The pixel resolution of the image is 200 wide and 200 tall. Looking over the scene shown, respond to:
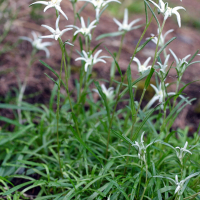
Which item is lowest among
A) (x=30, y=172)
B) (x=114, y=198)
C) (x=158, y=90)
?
(x=30, y=172)

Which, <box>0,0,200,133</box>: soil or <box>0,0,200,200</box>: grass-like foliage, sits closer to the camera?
<box>0,0,200,200</box>: grass-like foliage

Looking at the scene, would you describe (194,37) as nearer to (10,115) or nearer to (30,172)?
(10,115)

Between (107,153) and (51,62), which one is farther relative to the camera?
(51,62)

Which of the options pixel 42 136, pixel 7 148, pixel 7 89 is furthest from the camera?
pixel 7 89

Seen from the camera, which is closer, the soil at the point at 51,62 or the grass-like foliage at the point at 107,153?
the grass-like foliage at the point at 107,153

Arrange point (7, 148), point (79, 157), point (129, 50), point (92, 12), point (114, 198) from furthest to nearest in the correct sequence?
point (92, 12) < point (129, 50) < point (7, 148) < point (79, 157) < point (114, 198)

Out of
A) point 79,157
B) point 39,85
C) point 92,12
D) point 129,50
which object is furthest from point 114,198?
point 92,12

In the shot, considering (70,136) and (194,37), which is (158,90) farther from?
(194,37)

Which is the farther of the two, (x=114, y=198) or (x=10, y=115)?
(x=10, y=115)

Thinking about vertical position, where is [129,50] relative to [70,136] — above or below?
above

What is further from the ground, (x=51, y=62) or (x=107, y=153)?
(x=51, y=62)
